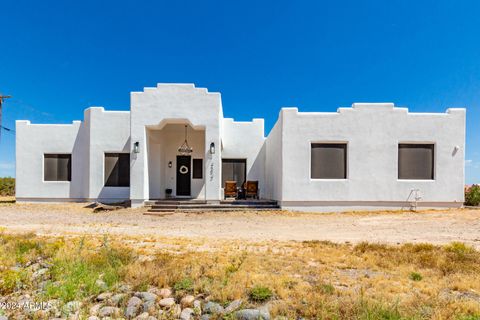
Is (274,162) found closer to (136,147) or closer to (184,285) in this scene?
(136,147)

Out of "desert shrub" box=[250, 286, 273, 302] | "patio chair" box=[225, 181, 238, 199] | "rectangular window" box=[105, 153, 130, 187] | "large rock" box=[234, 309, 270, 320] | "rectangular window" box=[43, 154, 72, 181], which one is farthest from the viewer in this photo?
"rectangular window" box=[43, 154, 72, 181]

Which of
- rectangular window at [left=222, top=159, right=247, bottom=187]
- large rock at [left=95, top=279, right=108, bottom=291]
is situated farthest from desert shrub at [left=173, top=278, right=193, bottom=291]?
rectangular window at [left=222, top=159, right=247, bottom=187]

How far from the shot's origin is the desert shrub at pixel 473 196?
13.1 m

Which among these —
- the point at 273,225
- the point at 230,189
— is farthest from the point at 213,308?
the point at 230,189

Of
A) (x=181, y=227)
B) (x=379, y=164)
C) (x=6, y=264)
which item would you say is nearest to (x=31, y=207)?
(x=181, y=227)

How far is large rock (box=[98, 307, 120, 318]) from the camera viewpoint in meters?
3.24

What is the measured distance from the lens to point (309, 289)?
3.59 metres

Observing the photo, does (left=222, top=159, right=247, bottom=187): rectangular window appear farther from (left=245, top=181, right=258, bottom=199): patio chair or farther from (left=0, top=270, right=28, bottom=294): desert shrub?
(left=0, top=270, right=28, bottom=294): desert shrub

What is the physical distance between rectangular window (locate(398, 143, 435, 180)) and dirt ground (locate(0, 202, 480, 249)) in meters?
1.75

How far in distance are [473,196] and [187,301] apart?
50.9ft

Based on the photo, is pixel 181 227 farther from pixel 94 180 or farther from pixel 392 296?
pixel 94 180

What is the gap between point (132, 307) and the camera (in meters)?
3.33

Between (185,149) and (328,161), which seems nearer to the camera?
(328,161)

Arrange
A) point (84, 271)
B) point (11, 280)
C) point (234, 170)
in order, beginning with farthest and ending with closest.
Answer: point (234, 170) < point (84, 271) < point (11, 280)
